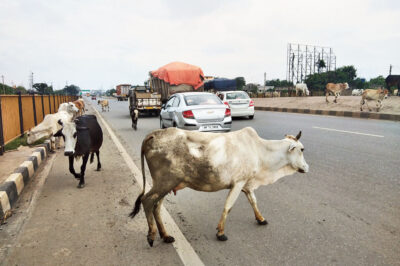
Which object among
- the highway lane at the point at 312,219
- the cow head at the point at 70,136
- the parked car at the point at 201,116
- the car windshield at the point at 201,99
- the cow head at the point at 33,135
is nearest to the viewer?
the highway lane at the point at 312,219

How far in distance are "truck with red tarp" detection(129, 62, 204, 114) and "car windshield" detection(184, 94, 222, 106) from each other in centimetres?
825

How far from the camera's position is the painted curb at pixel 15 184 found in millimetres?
3638

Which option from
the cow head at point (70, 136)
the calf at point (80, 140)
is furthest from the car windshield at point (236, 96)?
the cow head at point (70, 136)

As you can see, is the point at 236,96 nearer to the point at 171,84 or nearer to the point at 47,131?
the point at 171,84

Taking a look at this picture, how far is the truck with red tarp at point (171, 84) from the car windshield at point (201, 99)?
825 centimetres

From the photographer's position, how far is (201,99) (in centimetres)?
916

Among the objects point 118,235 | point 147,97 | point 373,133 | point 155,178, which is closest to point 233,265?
point 155,178

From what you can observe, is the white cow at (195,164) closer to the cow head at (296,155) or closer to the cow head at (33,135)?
the cow head at (296,155)

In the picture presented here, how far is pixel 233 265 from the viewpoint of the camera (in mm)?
2441

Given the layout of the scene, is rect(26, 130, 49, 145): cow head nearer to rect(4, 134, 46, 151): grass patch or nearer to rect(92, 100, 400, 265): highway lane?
rect(4, 134, 46, 151): grass patch

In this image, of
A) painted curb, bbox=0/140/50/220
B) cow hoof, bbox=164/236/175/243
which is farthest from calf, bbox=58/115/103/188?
cow hoof, bbox=164/236/175/243

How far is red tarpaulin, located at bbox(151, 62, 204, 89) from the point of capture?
58.0 ft

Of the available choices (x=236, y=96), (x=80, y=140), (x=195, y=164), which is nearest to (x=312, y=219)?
(x=195, y=164)

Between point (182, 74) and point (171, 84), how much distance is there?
0.92m
